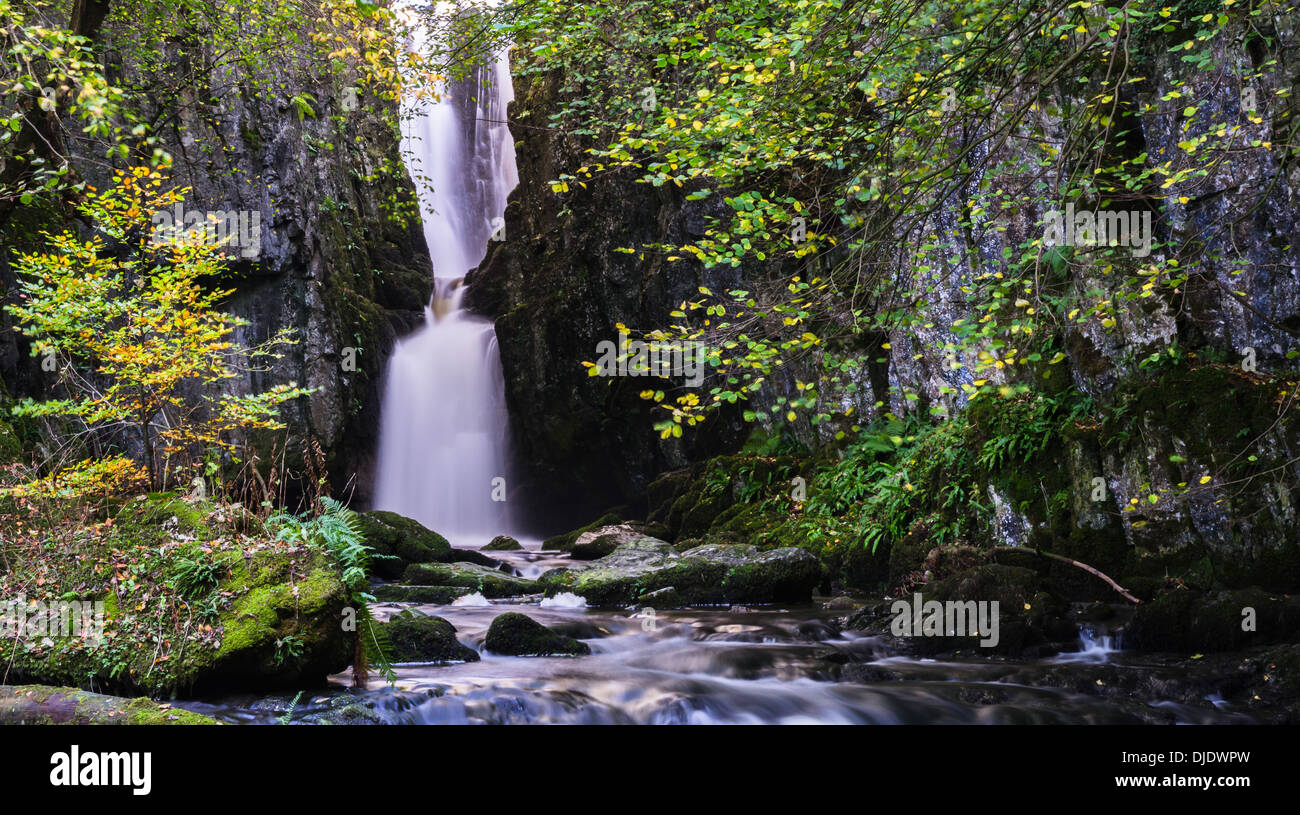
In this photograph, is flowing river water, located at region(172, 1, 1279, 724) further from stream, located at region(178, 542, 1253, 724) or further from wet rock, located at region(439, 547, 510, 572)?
wet rock, located at region(439, 547, 510, 572)

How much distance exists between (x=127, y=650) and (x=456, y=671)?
9.08 ft

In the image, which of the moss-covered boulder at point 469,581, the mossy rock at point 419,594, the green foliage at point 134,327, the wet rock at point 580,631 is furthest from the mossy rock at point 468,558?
the green foliage at point 134,327

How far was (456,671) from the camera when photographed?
7.46 metres

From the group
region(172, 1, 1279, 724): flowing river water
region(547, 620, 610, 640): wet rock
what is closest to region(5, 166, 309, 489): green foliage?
region(172, 1, 1279, 724): flowing river water

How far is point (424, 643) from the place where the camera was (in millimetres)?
7926

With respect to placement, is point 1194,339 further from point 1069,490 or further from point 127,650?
point 127,650

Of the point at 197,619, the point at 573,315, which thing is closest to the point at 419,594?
the point at 197,619

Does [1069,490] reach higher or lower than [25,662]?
higher

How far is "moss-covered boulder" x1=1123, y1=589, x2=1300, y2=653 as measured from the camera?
7199 mm

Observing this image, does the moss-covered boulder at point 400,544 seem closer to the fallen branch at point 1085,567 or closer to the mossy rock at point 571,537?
the mossy rock at point 571,537

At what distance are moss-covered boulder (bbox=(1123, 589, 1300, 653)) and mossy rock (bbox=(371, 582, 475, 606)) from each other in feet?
29.1
